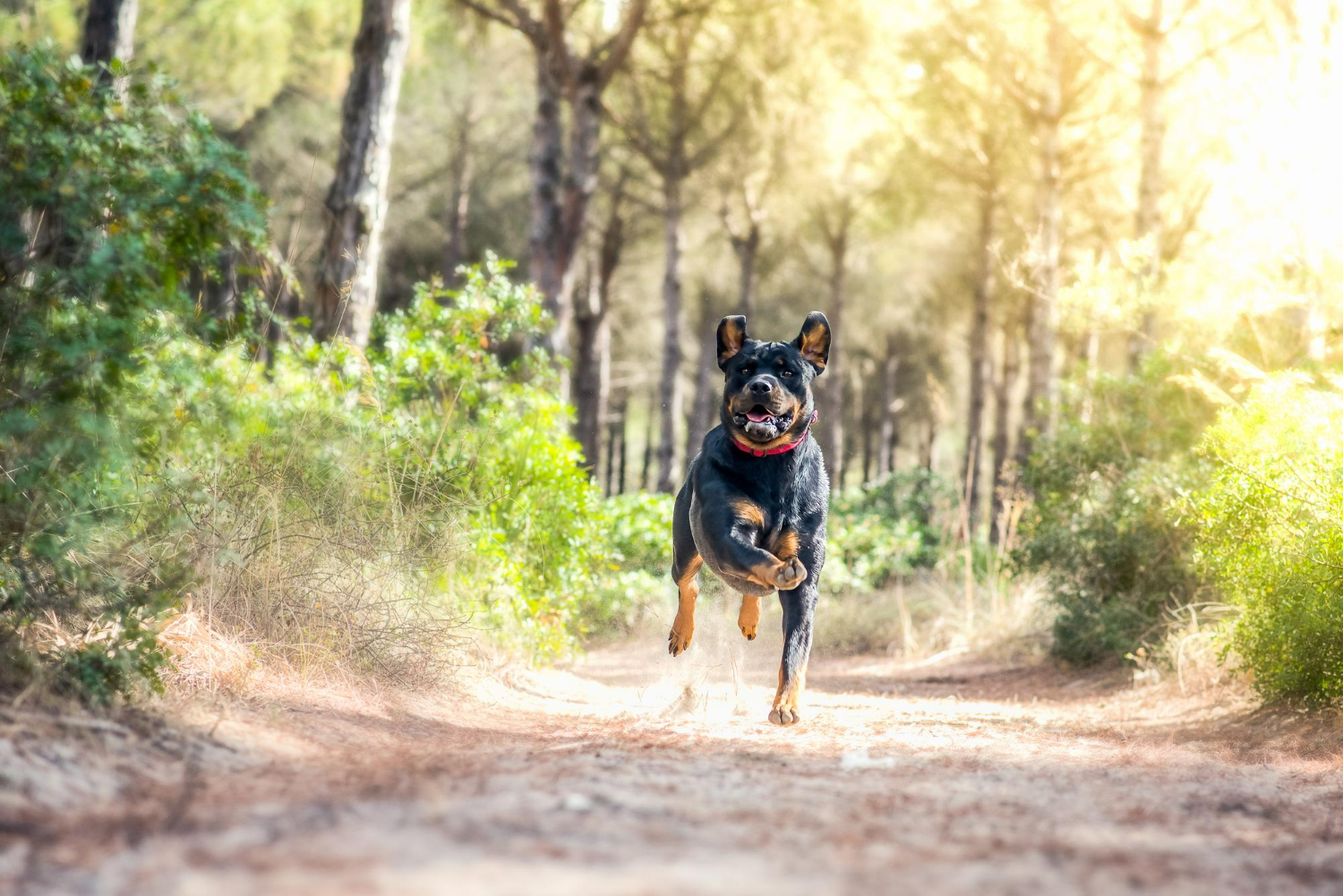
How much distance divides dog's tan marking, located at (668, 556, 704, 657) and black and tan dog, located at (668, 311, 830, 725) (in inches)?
22.1

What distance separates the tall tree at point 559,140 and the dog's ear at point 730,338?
6.54 meters

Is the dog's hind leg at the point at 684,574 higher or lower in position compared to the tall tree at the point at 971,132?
lower

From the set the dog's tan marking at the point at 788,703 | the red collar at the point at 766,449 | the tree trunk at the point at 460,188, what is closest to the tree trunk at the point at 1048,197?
the red collar at the point at 766,449

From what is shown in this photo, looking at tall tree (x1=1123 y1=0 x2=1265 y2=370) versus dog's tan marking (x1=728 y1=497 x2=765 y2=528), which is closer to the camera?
dog's tan marking (x1=728 y1=497 x2=765 y2=528)

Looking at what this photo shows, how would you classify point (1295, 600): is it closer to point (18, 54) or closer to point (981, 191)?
point (18, 54)

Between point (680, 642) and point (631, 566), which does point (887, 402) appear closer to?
point (631, 566)

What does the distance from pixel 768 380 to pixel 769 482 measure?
22.3 inches

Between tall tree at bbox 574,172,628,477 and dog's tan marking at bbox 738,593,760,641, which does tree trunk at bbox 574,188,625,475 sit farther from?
dog's tan marking at bbox 738,593,760,641

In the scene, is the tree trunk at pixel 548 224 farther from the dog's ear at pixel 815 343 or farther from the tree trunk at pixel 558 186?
the dog's ear at pixel 815 343

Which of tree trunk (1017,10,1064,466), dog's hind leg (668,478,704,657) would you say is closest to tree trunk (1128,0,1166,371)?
tree trunk (1017,10,1064,466)

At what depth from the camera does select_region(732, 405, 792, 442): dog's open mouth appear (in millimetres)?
5730

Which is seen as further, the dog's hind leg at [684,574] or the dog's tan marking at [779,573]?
the dog's hind leg at [684,574]

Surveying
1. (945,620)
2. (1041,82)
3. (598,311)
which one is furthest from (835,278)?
(945,620)

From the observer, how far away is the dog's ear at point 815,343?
6.23m
